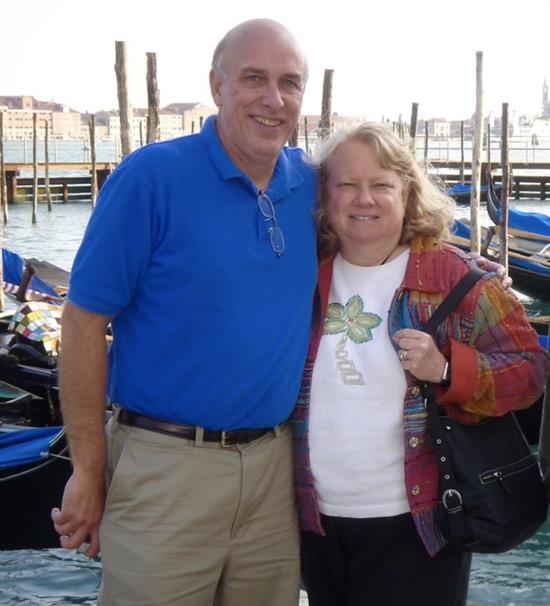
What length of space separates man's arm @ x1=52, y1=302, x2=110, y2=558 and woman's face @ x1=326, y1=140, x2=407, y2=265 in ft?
1.73

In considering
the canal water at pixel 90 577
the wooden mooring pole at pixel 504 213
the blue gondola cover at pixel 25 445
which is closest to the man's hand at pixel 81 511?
the blue gondola cover at pixel 25 445

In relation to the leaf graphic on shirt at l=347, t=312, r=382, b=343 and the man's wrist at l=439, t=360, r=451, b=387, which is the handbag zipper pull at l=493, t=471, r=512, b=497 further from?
the leaf graphic on shirt at l=347, t=312, r=382, b=343

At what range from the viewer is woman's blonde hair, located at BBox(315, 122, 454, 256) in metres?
1.94

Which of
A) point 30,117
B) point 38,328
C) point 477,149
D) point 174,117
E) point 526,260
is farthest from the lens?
point 30,117

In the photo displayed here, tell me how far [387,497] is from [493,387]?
0.99 ft

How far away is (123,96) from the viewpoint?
9.23 metres

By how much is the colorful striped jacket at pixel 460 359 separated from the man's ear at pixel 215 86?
1.69 feet

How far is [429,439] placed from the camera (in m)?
1.88

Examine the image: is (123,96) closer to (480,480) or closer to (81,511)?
(81,511)

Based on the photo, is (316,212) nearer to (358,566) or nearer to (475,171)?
(358,566)

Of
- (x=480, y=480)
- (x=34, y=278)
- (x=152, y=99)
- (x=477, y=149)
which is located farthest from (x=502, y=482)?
(x=477, y=149)

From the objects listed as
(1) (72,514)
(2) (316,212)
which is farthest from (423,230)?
(1) (72,514)

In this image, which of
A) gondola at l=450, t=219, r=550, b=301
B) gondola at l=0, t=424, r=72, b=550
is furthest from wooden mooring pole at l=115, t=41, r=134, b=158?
gondola at l=0, t=424, r=72, b=550

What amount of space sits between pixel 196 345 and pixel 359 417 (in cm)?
35
